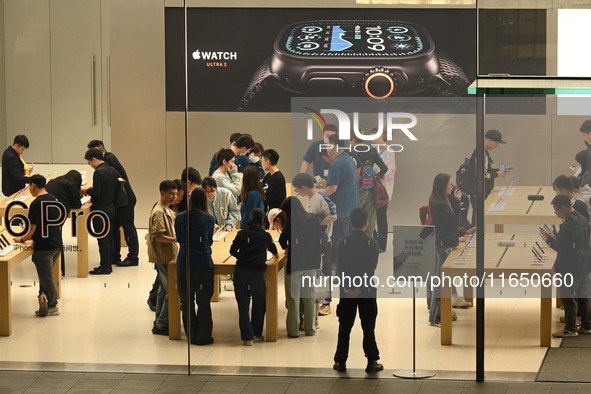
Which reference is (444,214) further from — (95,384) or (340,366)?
(95,384)

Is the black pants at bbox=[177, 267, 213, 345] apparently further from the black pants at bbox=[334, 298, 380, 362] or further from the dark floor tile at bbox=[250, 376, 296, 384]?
the black pants at bbox=[334, 298, 380, 362]

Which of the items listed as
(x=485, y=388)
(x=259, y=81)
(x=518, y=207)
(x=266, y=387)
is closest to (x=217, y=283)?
(x=266, y=387)

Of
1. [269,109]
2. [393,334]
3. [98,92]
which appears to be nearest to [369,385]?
[393,334]

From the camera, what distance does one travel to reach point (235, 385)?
32.3 feet

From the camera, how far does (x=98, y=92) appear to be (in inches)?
411

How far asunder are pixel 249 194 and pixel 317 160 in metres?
0.63

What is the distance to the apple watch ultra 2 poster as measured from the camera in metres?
10.0

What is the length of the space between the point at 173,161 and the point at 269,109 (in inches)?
36.2

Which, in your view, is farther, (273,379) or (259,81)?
(259,81)

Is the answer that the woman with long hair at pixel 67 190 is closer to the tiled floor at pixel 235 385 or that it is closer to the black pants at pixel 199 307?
the black pants at pixel 199 307

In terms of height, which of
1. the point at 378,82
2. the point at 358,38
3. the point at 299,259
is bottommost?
the point at 299,259

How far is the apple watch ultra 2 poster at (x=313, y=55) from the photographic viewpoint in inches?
395

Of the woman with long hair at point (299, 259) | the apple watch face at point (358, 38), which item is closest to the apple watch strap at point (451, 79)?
the apple watch face at point (358, 38)

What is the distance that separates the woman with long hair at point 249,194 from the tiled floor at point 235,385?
1.28m
